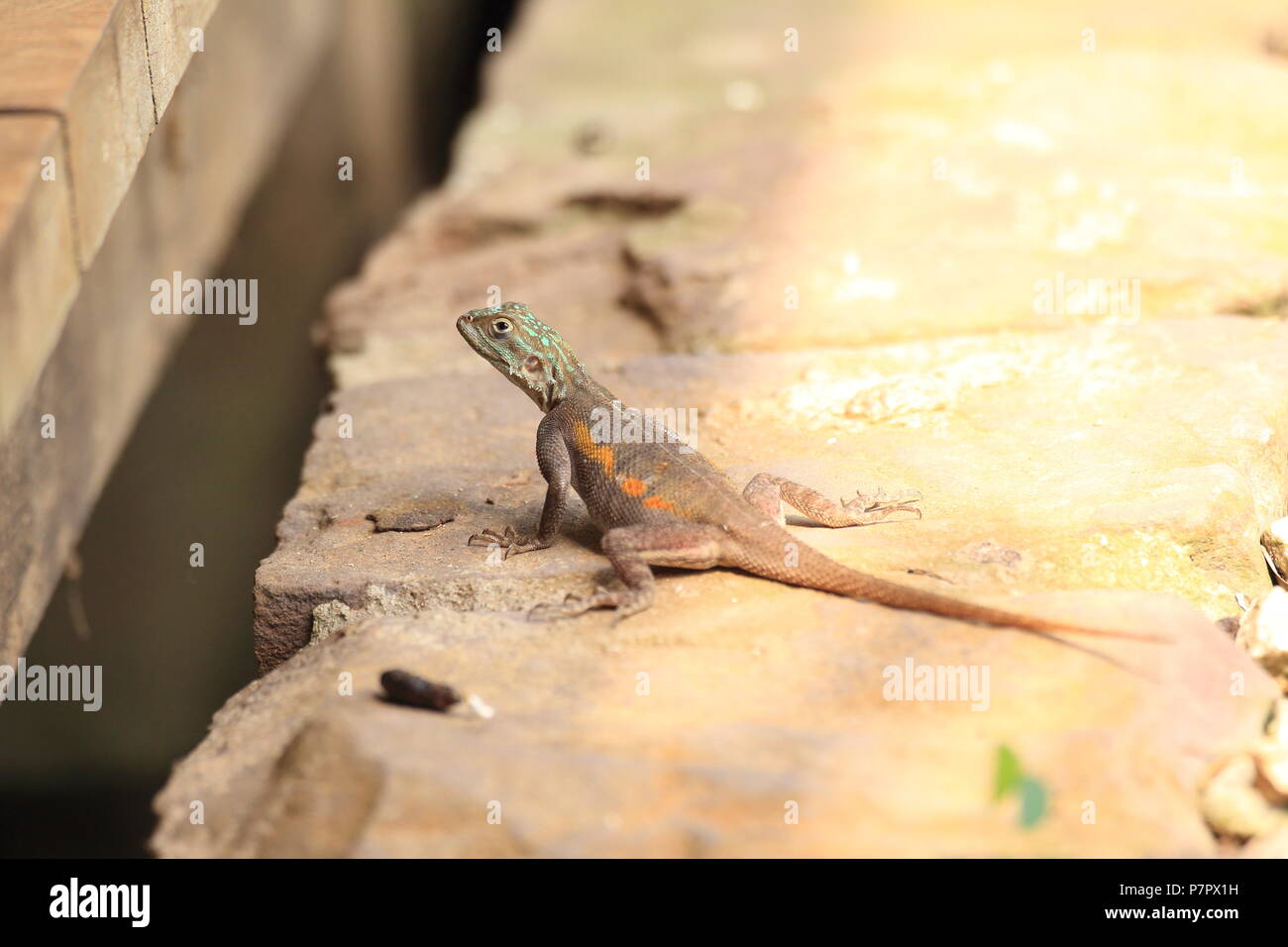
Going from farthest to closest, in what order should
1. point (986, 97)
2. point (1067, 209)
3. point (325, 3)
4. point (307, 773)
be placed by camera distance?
point (325, 3) < point (986, 97) < point (1067, 209) < point (307, 773)

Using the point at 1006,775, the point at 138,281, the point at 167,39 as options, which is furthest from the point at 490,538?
the point at 138,281

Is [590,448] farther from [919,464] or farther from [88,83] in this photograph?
[88,83]

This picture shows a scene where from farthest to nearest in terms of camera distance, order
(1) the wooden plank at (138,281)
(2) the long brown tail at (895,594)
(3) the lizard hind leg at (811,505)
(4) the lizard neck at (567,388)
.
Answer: (1) the wooden plank at (138,281) → (4) the lizard neck at (567,388) → (3) the lizard hind leg at (811,505) → (2) the long brown tail at (895,594)

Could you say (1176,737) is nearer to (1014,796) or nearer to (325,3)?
(1014,796)

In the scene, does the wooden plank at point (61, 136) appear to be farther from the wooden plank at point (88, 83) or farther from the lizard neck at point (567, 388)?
the lizard neck at point (567, 388)

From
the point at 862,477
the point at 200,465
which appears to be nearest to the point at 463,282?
the point at 200,465

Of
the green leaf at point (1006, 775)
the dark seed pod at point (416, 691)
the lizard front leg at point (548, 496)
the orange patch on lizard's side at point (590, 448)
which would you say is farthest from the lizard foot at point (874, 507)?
the dark seed pod at point (416, 691)

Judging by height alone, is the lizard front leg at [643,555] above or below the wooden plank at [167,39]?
below
